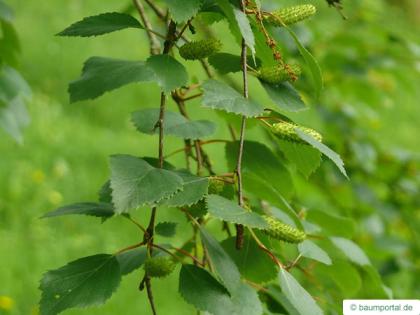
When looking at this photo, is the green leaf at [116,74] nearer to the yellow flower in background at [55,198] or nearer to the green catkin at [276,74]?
the green catkin at [276,74]

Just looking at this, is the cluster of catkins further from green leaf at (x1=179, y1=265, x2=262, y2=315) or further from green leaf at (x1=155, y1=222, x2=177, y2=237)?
green leaf at (x1=155, y1=222, x2=177, y2=237)

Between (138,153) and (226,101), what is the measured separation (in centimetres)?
315

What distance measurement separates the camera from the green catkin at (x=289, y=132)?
914mm

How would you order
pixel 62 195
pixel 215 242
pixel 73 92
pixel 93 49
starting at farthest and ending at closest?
pixel 93 49, pixel 62 195, pixel 73 92, pixel 215 242

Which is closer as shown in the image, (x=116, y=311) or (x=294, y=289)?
(x=294, y=289)

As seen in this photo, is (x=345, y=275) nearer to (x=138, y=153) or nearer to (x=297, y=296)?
(x=297, y=296)

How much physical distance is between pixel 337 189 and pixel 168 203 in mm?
1918

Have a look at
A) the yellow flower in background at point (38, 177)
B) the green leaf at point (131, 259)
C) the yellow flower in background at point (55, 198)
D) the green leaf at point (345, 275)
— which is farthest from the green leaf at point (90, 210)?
the yellow flower in background at point (38, 177)

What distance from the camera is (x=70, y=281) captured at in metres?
0.94

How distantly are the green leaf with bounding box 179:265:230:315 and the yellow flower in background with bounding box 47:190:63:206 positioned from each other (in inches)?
96.4

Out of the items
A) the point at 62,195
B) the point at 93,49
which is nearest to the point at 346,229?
the point at 62,195

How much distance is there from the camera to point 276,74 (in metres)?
0.97

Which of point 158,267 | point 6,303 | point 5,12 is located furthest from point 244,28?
point 6,303

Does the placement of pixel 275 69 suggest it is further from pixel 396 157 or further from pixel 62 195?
pixel 62 195
